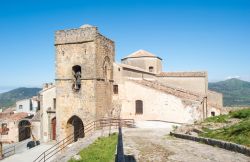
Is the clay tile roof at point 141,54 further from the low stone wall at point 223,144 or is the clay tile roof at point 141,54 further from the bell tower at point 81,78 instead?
the low stone wall at point 223,144

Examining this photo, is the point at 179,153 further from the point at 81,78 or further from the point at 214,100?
the point at 214,100

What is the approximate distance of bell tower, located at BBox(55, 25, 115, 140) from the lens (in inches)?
778

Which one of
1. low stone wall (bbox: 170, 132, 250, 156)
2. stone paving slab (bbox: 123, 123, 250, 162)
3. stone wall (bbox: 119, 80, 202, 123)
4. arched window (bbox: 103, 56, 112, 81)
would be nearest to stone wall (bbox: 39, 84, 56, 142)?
arched window (bbox: 103, 56, 112, 81)

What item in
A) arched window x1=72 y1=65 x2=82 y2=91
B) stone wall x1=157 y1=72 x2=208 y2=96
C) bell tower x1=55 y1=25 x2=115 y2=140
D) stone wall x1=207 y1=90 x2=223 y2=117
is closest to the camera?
bell tower x1=55 y1=25 x2=115 y2=140

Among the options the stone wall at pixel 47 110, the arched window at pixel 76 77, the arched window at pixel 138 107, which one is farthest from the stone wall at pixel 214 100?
the stone wall at pixel 47 110

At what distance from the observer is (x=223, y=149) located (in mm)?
9930

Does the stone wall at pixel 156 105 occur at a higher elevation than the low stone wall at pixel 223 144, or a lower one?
higher

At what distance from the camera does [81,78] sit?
20.2m

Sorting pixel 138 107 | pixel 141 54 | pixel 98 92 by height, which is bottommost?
pixel 138 107

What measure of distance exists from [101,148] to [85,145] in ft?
5.38

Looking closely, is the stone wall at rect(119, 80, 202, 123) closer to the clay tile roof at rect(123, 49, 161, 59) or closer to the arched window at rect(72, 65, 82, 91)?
the arched window at rect(72, 65, 82, 91)

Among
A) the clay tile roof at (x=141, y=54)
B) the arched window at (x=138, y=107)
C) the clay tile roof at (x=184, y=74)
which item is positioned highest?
the clay tile roof at (x=141, y=54)

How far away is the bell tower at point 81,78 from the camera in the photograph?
64.8 ft

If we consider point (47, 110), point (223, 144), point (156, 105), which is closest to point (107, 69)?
point (156, 105)
